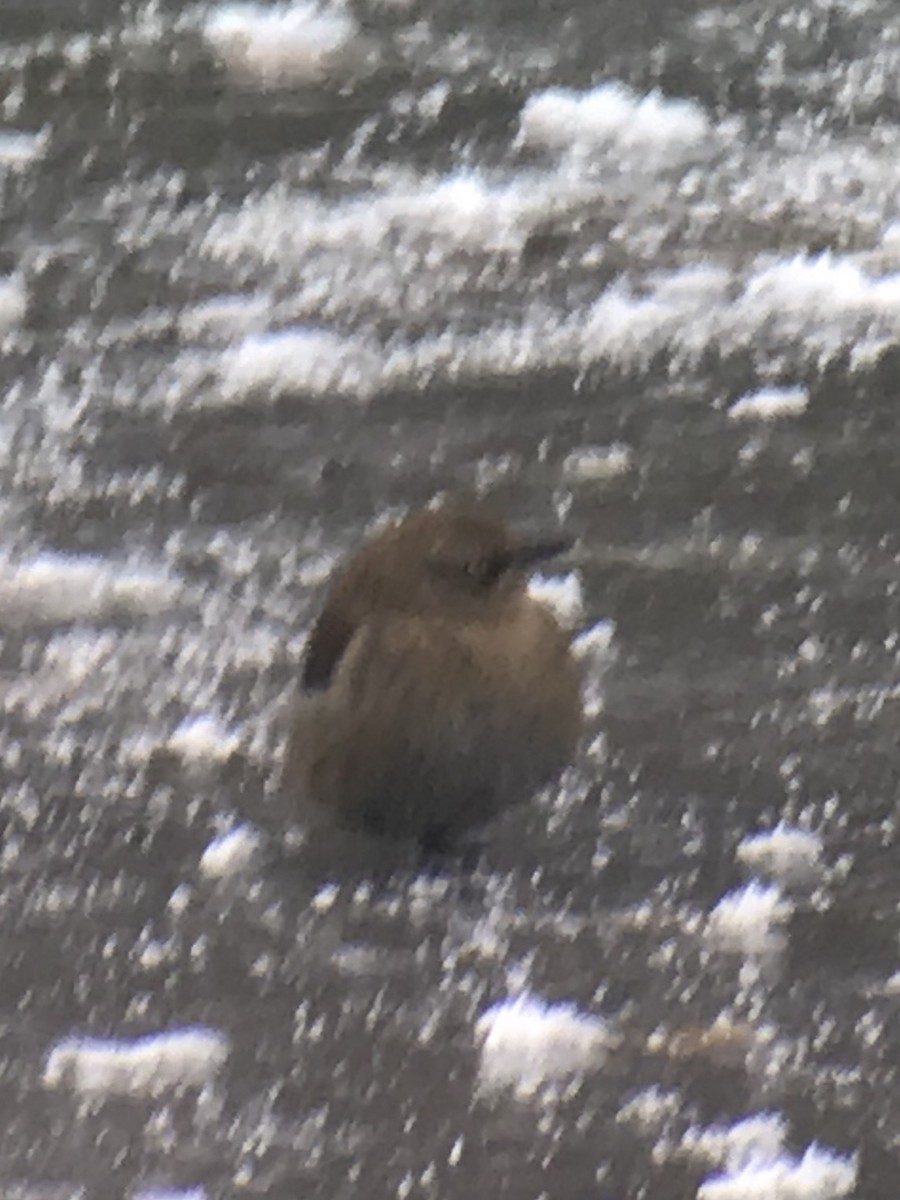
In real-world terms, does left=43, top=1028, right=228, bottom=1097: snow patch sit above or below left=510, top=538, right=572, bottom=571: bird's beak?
below

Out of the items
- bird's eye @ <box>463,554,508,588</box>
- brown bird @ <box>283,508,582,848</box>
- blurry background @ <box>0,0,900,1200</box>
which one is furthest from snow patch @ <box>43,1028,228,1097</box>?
bird's eye @ <box>463,554,508,588</box>

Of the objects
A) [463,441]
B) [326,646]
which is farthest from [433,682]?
[463,441]

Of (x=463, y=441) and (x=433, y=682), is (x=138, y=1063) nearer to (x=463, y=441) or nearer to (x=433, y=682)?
(x=433, y=682)

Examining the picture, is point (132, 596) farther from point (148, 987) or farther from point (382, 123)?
point (382, 123)

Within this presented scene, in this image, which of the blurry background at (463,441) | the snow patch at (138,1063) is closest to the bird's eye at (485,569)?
the blurry background at (463,441)

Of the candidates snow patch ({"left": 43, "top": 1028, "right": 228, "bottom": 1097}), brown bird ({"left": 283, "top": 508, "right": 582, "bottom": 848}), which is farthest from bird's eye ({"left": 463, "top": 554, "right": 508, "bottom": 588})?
snow patch ({"left": 43, "top": 1028, "right": 228, "bottom": 1097})

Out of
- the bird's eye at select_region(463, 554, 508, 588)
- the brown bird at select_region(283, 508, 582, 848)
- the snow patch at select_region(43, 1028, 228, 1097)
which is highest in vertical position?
the bird's eye at select_region(463, 554, 508, 588)

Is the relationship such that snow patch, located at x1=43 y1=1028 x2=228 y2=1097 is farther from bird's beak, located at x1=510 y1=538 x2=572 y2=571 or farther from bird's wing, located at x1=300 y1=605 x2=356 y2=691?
bird's beak, located at x1=510 y1=538 x2=572 y2=571

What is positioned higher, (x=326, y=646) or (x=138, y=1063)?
(x=326, y=646)
